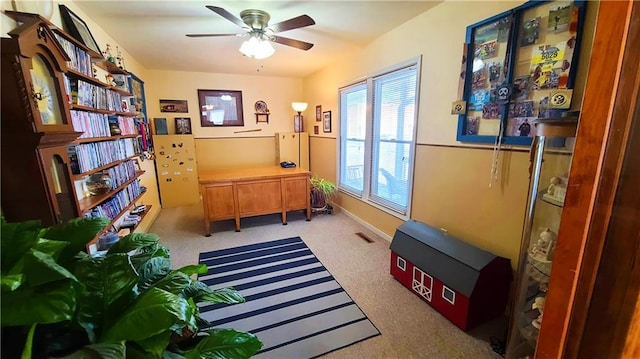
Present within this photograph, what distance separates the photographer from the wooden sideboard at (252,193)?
3.34 metres

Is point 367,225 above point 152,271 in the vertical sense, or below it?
below

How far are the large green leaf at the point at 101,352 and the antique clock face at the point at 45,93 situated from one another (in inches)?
46.4

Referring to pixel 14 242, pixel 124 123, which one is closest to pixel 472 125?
pixel 14 242

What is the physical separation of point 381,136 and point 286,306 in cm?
228

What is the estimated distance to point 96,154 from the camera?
2.15 m

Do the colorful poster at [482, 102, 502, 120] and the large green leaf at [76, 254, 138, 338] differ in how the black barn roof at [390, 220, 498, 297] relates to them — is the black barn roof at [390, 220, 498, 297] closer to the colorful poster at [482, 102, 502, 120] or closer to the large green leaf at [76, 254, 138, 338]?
the colorful poster at [482, 102, 502, 120]

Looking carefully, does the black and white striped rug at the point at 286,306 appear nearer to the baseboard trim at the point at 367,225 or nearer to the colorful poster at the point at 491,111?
the baseboard trim at the point at 367,225

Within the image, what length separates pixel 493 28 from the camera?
6.03 feet

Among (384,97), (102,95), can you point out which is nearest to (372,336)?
(384,97)

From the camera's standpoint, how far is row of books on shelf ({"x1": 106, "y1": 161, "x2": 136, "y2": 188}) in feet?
7.88

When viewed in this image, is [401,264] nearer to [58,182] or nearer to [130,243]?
[130,243]

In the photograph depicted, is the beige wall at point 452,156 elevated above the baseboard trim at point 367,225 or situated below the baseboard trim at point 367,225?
above

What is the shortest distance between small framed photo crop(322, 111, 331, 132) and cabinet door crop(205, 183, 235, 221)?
1967 millimetres

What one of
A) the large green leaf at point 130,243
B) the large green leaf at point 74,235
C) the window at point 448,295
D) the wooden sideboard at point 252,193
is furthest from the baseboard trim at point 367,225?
the large green leaf at point 74,235
